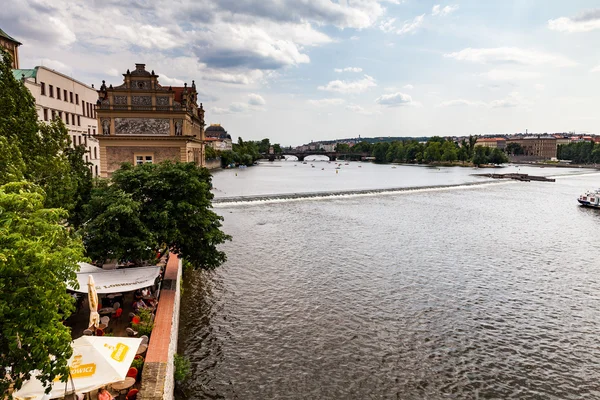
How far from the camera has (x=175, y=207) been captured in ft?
69.2

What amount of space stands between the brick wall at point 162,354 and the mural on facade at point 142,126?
33.6m

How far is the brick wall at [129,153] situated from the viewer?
49.3 m

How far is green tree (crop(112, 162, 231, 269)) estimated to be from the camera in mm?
20406

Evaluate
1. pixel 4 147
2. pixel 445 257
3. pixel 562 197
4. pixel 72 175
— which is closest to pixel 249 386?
pixel 4 147

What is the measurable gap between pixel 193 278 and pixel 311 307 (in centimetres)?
800

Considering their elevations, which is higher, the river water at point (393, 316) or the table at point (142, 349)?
the table at point (142, 349)

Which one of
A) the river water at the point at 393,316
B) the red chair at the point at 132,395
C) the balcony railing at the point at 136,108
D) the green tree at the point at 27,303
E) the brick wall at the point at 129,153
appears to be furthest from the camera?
the brick wall at the point at 129,153

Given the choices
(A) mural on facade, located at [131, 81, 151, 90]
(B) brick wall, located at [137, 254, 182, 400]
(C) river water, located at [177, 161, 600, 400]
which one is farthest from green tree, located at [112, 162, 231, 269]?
(A) mural on facade, located at [131, 81, 151, 90]

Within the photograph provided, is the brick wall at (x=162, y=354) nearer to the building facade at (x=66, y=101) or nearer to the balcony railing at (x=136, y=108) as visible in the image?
the building facade at (x=66, y=101)

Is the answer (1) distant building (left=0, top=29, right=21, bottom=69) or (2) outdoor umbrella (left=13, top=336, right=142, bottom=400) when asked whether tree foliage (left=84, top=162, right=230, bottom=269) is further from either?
(1) distant building (left=0, top=29, right=21, bottom=69)

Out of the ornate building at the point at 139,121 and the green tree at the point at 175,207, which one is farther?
the ornate building at the point at 139,121

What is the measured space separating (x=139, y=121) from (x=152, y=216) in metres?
32.4

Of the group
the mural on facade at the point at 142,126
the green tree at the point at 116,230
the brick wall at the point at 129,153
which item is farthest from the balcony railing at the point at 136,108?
the green tree at the point at 116,230

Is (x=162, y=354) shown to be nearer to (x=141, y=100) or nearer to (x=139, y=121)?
(x=139, y=121)
